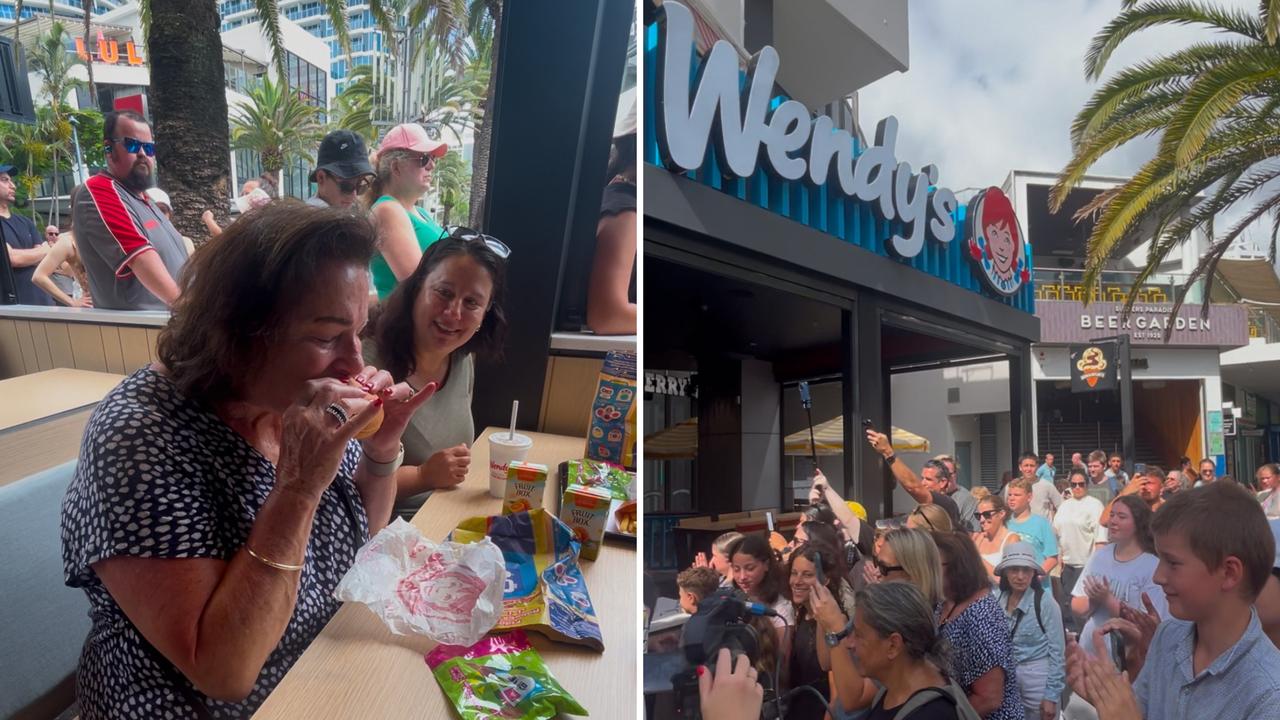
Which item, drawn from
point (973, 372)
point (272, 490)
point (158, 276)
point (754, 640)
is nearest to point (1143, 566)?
point (973, 372)

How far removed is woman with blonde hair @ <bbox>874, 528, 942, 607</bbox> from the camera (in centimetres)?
164

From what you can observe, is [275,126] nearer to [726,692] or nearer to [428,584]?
[428,584]

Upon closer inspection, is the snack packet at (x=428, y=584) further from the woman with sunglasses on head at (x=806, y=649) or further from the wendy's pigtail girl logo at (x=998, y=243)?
the wendy's pigtail girl logo at (x=998, y=243)

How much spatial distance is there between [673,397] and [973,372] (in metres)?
0.62

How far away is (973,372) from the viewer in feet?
5.65

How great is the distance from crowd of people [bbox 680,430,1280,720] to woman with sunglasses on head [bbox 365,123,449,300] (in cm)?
74

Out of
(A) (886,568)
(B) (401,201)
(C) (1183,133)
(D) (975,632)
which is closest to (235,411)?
(B) (401,201)

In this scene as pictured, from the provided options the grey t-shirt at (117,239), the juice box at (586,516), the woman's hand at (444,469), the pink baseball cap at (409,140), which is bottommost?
the juice box at (586,516)

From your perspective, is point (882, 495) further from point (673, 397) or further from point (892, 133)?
point (892, 133)

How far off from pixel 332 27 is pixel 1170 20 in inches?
64.3

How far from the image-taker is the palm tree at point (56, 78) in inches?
47.1

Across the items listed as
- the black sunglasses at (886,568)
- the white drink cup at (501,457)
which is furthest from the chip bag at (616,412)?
the black sunglasses at (886,568)

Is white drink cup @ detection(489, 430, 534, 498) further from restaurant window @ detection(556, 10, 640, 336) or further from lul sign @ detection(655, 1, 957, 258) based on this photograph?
lul sign @ detection(655, 1, 957, 258)

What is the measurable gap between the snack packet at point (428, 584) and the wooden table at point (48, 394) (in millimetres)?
439
